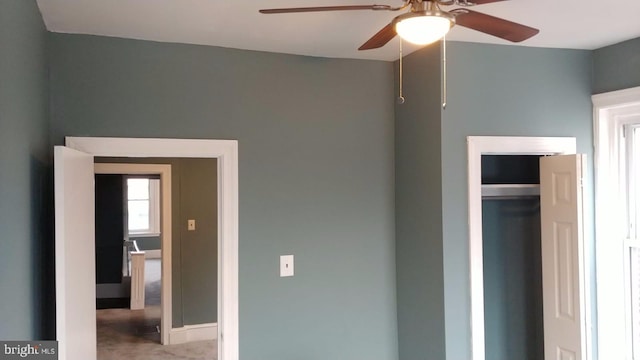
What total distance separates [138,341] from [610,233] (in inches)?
189

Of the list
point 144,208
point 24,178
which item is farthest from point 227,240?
point 144,208

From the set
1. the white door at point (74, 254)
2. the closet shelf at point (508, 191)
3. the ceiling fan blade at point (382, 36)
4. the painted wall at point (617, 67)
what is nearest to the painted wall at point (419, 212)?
the closet shelf at point (508, 191)

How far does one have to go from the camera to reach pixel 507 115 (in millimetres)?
3004

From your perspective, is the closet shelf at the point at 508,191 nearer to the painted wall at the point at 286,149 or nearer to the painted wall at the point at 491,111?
the painted wall at the point at 491,111

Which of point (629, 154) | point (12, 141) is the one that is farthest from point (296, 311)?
point (629, 154)

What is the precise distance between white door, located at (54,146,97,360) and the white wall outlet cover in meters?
1.02

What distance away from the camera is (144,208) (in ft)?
35.3

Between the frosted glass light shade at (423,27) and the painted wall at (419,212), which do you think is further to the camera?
the painted wall at (419,212)

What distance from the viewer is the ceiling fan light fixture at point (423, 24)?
163 cm

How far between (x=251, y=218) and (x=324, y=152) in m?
0.59

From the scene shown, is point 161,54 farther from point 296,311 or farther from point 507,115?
point 507,115

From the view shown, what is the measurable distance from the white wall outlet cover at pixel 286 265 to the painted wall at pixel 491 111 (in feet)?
2.91

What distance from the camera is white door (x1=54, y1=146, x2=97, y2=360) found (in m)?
2.05
